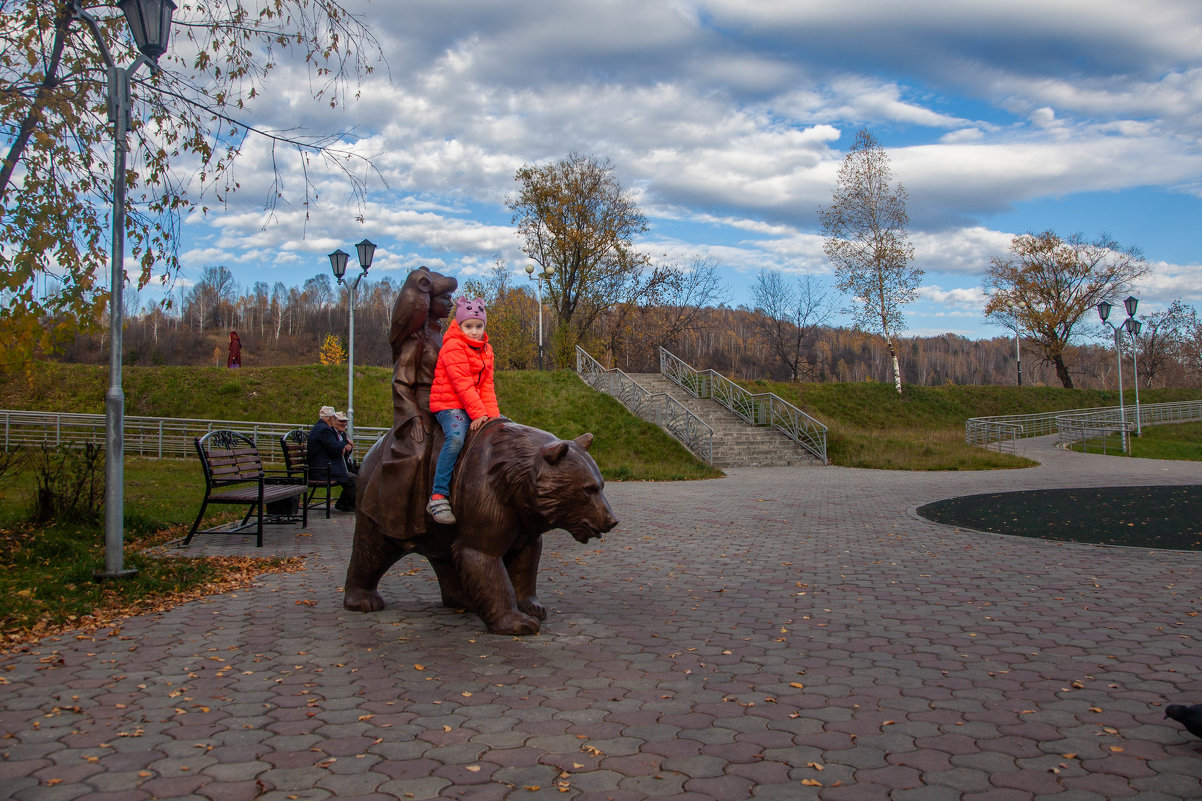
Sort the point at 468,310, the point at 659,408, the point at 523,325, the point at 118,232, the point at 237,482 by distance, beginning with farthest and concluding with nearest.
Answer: the point at 523,325
the point at 659,408
the point at 237,482
the point at 118,232
the point at 468,310

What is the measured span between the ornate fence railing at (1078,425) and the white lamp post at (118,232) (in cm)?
2580

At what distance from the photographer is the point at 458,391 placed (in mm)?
4969

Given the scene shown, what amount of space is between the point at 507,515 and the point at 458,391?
0.88 m

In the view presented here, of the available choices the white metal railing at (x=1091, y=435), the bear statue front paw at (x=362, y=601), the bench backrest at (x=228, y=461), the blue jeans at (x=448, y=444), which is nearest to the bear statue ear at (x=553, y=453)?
the blue jeans at (x=448, y=444)


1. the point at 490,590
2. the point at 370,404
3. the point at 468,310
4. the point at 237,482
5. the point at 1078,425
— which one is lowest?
the point at 490,590

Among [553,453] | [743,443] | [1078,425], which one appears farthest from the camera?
[1078,425]

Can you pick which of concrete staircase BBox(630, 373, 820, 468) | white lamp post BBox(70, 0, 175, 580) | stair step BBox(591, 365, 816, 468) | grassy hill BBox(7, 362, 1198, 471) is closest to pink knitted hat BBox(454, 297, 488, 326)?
white lamp post BBox(70, 0, 175, 580)

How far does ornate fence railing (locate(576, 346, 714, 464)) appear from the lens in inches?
840

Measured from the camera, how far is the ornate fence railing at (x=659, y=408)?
21344 mm

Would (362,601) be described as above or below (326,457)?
below

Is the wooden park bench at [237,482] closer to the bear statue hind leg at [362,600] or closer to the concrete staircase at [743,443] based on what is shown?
the bear statue hind leg at [362,600]

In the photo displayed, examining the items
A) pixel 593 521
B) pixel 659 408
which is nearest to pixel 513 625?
pixel 593 521

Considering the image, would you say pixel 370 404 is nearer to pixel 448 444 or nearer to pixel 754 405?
pixel 754 405

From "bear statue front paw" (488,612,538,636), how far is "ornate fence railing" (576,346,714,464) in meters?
15.7
